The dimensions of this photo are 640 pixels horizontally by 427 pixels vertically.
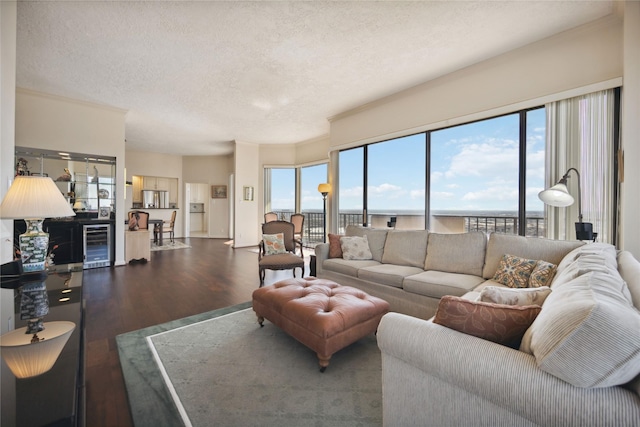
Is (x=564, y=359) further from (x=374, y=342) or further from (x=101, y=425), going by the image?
(x=101, y=425)

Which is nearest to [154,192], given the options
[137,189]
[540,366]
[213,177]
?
[137,189]

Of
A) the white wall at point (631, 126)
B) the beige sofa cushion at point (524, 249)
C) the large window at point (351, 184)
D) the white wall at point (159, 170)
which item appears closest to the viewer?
the white wall at point (631, 126)

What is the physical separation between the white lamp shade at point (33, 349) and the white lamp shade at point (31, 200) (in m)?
0.98

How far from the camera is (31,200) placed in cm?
171

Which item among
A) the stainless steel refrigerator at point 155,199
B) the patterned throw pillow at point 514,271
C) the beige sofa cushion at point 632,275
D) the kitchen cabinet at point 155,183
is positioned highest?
the kitchen cabinet at point 155,183

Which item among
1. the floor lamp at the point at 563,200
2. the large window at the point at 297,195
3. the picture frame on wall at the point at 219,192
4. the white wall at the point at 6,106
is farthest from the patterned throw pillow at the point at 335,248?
the picture frame on wall at the point at 219,192

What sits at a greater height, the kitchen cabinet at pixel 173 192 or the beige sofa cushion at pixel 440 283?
the kitchen cabinet at pixel 173 192

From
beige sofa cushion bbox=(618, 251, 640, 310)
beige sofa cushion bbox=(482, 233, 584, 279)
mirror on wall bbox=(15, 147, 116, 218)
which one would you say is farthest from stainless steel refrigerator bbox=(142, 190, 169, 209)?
beige sofa cushion bbox=(618, 251, 640, 310)

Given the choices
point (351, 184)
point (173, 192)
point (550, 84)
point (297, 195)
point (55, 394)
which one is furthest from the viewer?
point (173, 192)

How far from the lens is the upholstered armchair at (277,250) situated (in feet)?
12.3

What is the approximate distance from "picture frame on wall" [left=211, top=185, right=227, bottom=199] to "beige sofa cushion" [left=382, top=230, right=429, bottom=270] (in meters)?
7.41

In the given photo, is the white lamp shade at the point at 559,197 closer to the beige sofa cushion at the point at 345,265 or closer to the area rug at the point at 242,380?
the beige sofa cushion at the point at 345,265

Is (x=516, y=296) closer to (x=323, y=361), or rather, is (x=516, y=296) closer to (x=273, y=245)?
(x=323, y=361)

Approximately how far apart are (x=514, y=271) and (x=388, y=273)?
44.6 inches
